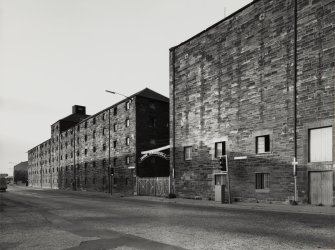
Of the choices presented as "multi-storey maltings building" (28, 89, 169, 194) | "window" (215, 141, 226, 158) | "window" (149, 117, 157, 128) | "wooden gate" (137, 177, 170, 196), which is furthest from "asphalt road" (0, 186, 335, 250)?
"window" (149, 117, 157, 128)

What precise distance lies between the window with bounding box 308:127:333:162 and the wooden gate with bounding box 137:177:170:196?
554 inches

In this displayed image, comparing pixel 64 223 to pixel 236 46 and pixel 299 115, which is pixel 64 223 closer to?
pixel 299 115

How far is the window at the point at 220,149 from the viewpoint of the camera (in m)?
24.1

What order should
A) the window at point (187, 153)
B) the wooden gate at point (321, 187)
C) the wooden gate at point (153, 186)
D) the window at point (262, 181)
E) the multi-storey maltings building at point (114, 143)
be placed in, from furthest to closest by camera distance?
1. the multi-storey maltings building at point (114, 143)
2. the wooden gate at point (153, 186)
3. the window at point (187, 153)
4. the window at point (262, 181)
5. the wooden gate at point (321, 187)

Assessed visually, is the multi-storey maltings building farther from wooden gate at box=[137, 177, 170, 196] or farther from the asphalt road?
the asphalt road

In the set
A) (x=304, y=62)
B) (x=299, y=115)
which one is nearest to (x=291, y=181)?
(x=299, y=115)

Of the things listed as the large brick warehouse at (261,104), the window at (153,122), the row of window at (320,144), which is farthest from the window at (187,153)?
the window at (153,122)

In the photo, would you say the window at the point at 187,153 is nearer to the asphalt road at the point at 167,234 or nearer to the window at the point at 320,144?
Answer: the window at the point at 320,144

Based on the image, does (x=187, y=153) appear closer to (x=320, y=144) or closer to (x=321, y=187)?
(x=320, y=144)

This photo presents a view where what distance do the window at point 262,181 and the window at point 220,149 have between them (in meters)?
3.65

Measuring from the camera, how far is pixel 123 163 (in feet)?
128

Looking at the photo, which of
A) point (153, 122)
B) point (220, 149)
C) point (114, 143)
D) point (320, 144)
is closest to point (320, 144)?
point (320, 144)

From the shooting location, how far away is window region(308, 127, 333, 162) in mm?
17422

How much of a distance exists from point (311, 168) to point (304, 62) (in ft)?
20.4
